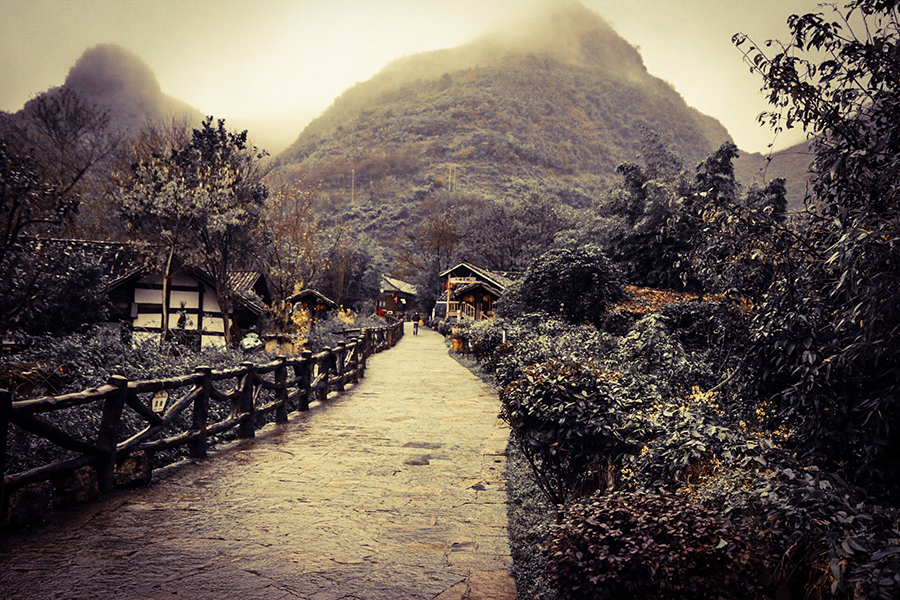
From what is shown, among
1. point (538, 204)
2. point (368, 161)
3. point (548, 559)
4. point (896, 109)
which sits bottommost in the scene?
point (548, 559)

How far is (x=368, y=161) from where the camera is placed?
121 m

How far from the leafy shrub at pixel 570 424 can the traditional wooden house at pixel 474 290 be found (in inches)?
1353

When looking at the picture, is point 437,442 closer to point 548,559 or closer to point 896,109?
point 548,559

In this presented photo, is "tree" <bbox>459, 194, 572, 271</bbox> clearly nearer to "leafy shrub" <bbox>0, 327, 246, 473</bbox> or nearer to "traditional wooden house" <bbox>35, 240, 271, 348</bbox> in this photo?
"traditional wooden house" <bbox>35, 240, 271, 348</bbox>

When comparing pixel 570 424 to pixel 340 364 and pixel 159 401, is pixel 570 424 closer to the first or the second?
pixel 159 401

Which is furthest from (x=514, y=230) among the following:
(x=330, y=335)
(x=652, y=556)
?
(x=652, y=556)

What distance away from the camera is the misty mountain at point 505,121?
113m

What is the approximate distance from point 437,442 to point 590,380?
3802 mm

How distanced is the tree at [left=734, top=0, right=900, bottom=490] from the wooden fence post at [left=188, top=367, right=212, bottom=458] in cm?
646

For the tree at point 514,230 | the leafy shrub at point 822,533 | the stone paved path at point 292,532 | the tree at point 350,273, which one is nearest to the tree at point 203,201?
the stone paved path at point 292,532

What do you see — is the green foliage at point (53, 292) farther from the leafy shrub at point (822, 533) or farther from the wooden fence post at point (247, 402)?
the leafy shrub at point (822, 533)

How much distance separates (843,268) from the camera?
3090mm

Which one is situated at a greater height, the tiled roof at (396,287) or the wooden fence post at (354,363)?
the tiled roof at (396,287)

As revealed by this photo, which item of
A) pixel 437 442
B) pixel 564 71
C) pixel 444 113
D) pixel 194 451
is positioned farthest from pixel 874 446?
pixel 564 71
